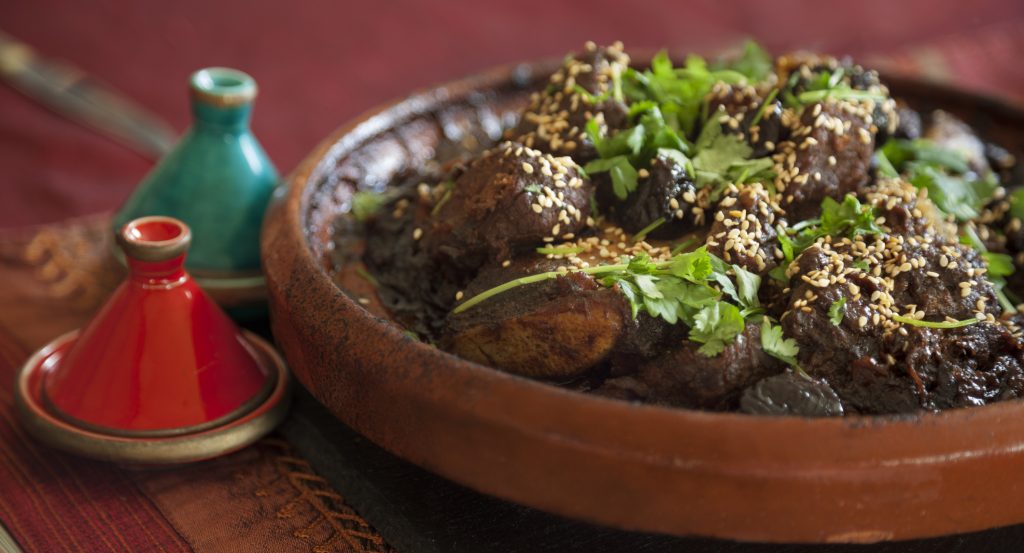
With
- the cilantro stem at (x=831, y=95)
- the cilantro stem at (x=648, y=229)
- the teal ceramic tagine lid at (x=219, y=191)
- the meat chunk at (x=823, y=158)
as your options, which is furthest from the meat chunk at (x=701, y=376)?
the teal ceramic tagine lid at (x=219, y=191)

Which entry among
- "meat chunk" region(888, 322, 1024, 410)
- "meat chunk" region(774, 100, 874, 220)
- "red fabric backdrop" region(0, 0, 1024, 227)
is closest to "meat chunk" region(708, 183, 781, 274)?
"meat chunk" region(774, 100, 874, 220)

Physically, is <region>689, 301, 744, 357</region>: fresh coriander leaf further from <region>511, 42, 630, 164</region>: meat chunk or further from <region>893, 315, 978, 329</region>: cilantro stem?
<region>511, 42, 630, 164</region>: meat chunk

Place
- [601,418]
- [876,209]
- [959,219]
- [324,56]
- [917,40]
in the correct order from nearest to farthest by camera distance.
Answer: [601,418] → [876,209] → [959,219] → [324,56] → [917,40]

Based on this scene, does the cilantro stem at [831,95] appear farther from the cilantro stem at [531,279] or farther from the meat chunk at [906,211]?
the cilantro stem at [531,279]

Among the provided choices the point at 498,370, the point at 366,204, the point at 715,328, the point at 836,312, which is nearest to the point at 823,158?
the point at 836,312

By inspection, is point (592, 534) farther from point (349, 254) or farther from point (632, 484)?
point (349, 254)

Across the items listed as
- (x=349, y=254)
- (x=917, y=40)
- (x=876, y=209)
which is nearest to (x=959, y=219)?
(x=876, y=209)
